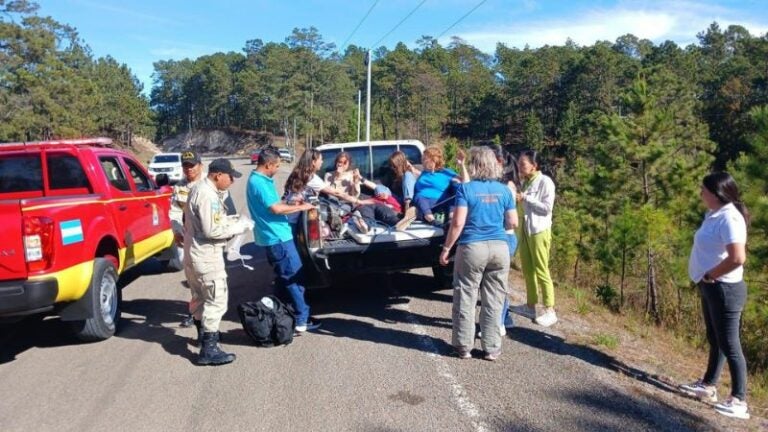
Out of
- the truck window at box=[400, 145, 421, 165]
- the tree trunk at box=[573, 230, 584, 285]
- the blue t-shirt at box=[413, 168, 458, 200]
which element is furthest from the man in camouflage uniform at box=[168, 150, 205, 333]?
the tree trunk at box=[573, 230, 584, 285]

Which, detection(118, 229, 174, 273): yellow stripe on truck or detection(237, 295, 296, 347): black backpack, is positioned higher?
detection(118, 229, 174, 273): yellow stripe on truck

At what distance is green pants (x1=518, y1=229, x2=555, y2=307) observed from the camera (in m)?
5.94

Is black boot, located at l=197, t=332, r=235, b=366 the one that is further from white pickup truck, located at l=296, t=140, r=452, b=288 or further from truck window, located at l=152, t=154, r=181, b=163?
truck window, located at l=152, t=154, r=181, b=163

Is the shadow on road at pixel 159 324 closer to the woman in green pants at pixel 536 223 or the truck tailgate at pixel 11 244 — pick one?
the truck tailgate at pixel 11 244

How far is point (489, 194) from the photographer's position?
4887 mm

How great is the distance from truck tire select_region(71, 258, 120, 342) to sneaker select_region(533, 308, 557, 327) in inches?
164

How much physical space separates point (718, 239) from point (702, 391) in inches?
44.9

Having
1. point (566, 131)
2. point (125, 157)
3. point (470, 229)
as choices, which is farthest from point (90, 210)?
point (566, 131)

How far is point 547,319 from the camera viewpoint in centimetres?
605

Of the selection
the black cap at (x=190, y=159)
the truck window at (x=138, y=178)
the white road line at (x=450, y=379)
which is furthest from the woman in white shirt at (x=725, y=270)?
the truck window at (x=138, y=178)

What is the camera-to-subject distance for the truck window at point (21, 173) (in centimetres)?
652

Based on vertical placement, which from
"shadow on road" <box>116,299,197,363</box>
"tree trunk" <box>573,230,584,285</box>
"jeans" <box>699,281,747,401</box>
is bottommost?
"tree trunk" <box>573,230,584,285</box>

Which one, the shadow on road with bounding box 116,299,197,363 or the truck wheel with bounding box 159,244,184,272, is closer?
the shadow on road with bounding box 116,299,197,363

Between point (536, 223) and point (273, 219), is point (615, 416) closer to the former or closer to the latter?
point (536, 223)
